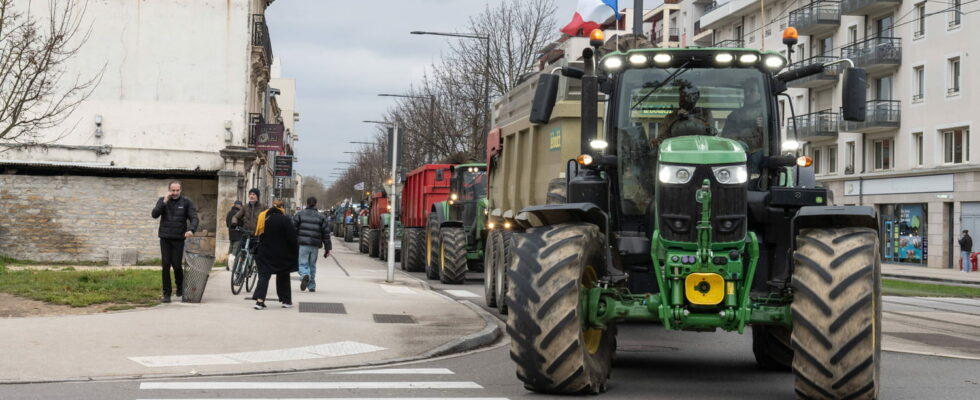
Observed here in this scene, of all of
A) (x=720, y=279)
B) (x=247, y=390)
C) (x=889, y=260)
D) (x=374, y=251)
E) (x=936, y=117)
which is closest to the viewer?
(x=720, y=279)

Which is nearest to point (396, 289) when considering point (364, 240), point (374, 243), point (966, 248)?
point (374, 243)

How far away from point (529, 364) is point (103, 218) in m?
27.9

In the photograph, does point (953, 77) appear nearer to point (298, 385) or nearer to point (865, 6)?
point (865, 6)

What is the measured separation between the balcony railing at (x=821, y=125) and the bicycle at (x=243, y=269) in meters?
36.8

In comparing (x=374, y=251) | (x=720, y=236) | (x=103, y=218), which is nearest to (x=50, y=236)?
(x=103, y=218)

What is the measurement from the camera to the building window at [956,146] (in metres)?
42.5

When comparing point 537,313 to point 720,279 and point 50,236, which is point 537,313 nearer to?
point 720,279

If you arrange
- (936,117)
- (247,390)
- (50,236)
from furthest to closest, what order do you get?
(936,117)
(50,236)
(247,390)

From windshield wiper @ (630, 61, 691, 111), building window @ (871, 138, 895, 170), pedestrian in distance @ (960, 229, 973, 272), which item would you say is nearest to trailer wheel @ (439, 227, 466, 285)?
windshield wiper @ (630, 61, 691, 111)

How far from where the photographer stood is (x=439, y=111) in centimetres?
4591

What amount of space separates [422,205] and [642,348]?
1742cm

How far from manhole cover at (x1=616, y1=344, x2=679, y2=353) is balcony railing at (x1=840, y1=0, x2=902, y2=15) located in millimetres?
38267

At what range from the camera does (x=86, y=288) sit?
16969 millimetres

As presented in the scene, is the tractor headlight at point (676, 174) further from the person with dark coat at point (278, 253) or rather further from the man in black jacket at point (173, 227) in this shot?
the man in black jacket at point (173, 227)
